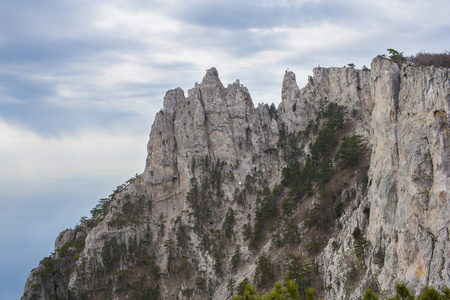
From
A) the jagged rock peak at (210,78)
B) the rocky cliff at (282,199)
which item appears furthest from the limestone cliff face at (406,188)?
the jagged rock peak at (210,78)

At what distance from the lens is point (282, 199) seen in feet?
271

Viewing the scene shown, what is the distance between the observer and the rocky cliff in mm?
35750

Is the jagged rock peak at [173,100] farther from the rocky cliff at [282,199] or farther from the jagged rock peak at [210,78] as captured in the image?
the jagged rock peak at [210,78]

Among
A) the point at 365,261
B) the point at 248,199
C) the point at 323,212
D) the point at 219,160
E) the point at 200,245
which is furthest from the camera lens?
the point at 219,160

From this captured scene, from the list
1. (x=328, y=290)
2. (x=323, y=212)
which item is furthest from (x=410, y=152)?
(x=323, y=212)

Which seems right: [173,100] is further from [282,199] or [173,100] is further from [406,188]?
[406,188]

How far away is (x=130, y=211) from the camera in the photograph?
95.5 meters

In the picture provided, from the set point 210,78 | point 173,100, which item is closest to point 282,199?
point 210,78

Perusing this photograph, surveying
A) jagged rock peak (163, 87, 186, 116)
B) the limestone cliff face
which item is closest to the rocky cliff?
the limestone cliff face

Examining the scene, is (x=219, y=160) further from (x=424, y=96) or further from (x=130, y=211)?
(x=424, y=96)

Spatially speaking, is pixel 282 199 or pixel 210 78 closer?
pixel 282 199

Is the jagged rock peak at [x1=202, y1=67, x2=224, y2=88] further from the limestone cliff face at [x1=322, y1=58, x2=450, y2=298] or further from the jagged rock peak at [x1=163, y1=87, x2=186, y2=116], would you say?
the limestone cliff face at [x1=322, y1=58, x2=450, y2=298]

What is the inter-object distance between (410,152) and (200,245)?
5900 cm

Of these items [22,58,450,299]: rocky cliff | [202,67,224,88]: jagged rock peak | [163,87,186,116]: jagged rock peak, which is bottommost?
[22,58,450,299]: rocky cliff
